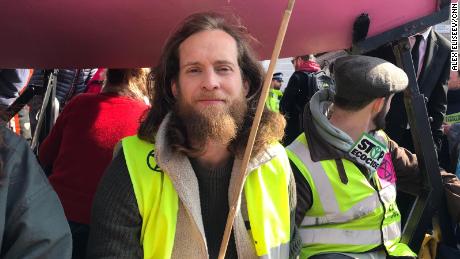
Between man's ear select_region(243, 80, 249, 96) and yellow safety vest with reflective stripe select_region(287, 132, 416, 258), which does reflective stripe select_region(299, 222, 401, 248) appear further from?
man's ear select_region(243, 80, 249, 96)

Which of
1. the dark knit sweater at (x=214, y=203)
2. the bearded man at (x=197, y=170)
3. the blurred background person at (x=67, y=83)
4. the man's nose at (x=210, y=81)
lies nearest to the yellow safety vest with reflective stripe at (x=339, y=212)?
the bearded man at (x=197, y=170)

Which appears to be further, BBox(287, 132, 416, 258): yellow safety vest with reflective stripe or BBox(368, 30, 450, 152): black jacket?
BBox(368, 30, 450, 152): black jacket

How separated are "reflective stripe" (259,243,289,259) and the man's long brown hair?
0.32m

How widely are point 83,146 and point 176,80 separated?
533 millimetres

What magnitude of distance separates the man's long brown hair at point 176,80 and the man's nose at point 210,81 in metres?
0.16

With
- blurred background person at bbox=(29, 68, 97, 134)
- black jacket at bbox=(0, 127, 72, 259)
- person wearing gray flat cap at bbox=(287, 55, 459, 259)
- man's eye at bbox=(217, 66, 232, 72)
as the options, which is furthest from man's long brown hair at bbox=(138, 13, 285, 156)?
blurred background person at bbox=(29, 68, 97, 134)

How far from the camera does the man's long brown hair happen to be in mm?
1738

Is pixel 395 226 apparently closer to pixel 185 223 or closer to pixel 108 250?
pixel 185 223

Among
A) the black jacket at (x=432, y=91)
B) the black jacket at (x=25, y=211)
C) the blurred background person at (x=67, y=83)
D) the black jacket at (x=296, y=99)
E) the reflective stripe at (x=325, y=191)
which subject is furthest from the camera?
the black jacket at (x=296, y=99)

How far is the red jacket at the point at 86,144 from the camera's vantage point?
6.78 feet

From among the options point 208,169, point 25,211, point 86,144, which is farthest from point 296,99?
point 25,211

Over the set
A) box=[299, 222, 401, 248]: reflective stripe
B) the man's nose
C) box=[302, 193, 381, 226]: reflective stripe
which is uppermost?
the man's nose

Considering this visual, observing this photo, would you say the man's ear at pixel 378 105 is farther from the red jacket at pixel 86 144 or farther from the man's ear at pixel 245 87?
the red jacket at pixel 86 144

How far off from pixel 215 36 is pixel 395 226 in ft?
3.55
